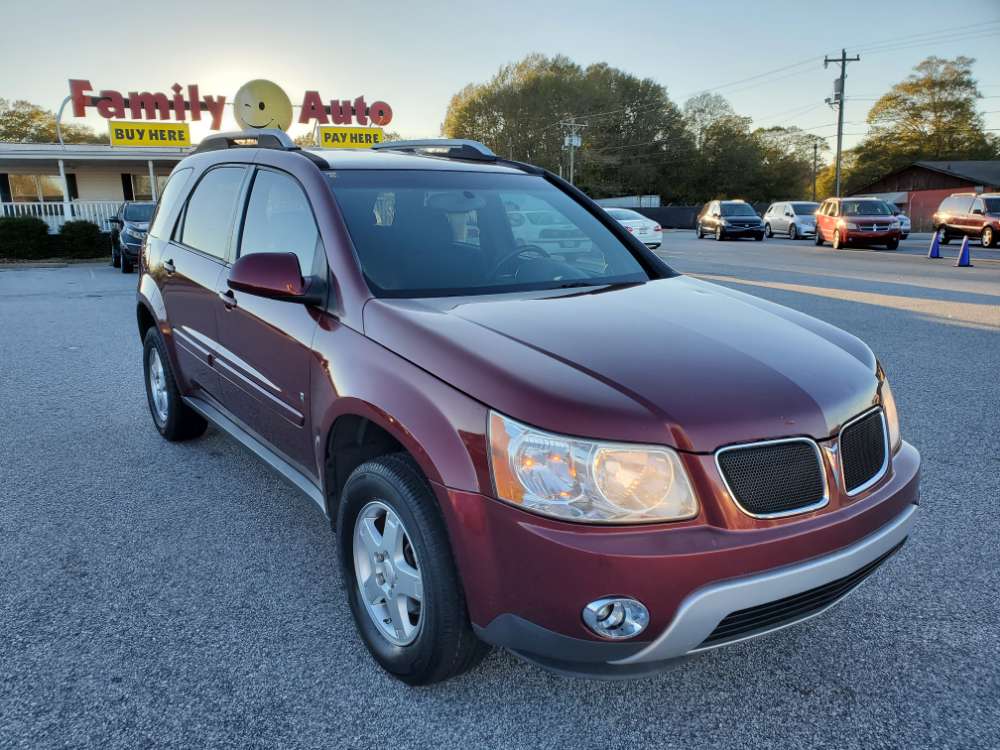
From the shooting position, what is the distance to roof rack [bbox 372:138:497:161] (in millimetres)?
4312

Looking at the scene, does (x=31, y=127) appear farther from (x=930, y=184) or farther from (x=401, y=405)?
(x=401, y=405)

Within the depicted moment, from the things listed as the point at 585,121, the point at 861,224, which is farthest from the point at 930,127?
the point at 861,224

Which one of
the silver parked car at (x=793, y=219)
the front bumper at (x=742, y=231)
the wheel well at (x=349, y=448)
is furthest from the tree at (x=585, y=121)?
the wheel well at (x=349, y=448)

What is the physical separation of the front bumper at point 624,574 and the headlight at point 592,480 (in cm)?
4

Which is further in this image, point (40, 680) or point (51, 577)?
point (51, 577)

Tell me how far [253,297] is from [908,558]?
10.5 ft

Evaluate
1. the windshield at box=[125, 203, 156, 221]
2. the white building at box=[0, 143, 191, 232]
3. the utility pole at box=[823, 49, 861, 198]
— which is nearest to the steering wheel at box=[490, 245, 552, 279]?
the windshield at box=[125, 203, 156, 221]

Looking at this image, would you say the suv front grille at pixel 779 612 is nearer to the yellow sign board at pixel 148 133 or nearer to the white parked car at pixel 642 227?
the white parked car at pixel 642 227

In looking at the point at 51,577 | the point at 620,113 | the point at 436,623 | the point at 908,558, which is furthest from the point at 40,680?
the point at 620,113

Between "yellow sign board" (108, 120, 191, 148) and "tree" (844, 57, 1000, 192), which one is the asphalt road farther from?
"tree" (844, 57, 1000, 192)

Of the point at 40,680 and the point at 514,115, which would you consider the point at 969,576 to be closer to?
the point at 40,680

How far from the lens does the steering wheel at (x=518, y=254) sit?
10.9ft

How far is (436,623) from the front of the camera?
2305mm

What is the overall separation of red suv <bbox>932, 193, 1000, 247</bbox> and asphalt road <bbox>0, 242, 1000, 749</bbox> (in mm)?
24904
